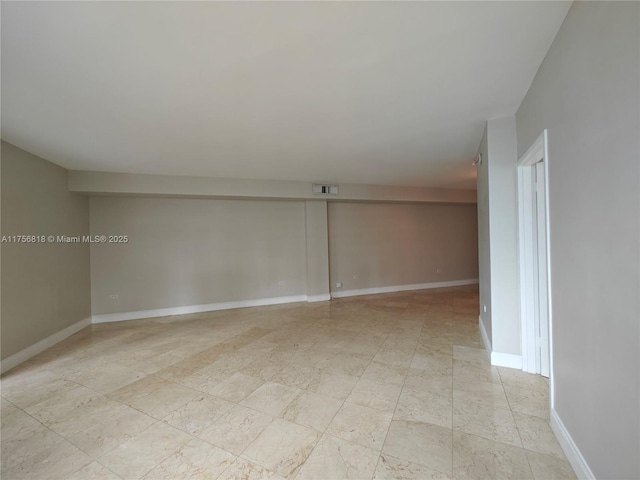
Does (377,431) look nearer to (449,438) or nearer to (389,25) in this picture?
(449,438)

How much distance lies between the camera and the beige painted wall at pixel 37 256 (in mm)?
3199

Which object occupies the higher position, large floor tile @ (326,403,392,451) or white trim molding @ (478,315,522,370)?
white trim molding @ (478,315,522,370)

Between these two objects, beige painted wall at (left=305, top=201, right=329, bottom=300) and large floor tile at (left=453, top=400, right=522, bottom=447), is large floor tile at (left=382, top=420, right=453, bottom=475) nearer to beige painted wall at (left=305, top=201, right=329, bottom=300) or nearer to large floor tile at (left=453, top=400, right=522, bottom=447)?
large floor tile at (left=453, top=400, right=522, bottom=447)

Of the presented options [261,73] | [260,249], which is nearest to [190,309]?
[260,249]

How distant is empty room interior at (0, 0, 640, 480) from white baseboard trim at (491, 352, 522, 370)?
0.06 ft

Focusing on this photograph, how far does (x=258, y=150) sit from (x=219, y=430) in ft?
10.6

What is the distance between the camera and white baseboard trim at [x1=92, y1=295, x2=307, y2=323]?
5.07m

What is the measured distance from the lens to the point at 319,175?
5.23 meters

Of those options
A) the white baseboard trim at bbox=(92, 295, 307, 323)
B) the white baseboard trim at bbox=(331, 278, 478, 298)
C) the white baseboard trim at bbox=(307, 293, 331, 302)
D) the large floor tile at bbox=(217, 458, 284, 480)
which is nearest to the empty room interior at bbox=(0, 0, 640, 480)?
the large floor tile at bbox=(217, 458, 284, 480)

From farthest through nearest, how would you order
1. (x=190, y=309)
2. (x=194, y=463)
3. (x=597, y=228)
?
(x=190, y=309) < (x=194, y=463) < (x=597, y=228)

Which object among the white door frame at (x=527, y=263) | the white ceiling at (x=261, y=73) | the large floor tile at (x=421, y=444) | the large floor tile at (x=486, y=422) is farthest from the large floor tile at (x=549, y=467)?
the white ceiling at (x=261, y=73)

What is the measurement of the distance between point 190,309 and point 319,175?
394cm

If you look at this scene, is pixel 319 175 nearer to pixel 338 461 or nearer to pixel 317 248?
pixel 317 248

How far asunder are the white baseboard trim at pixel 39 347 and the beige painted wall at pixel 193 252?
0.55 m
